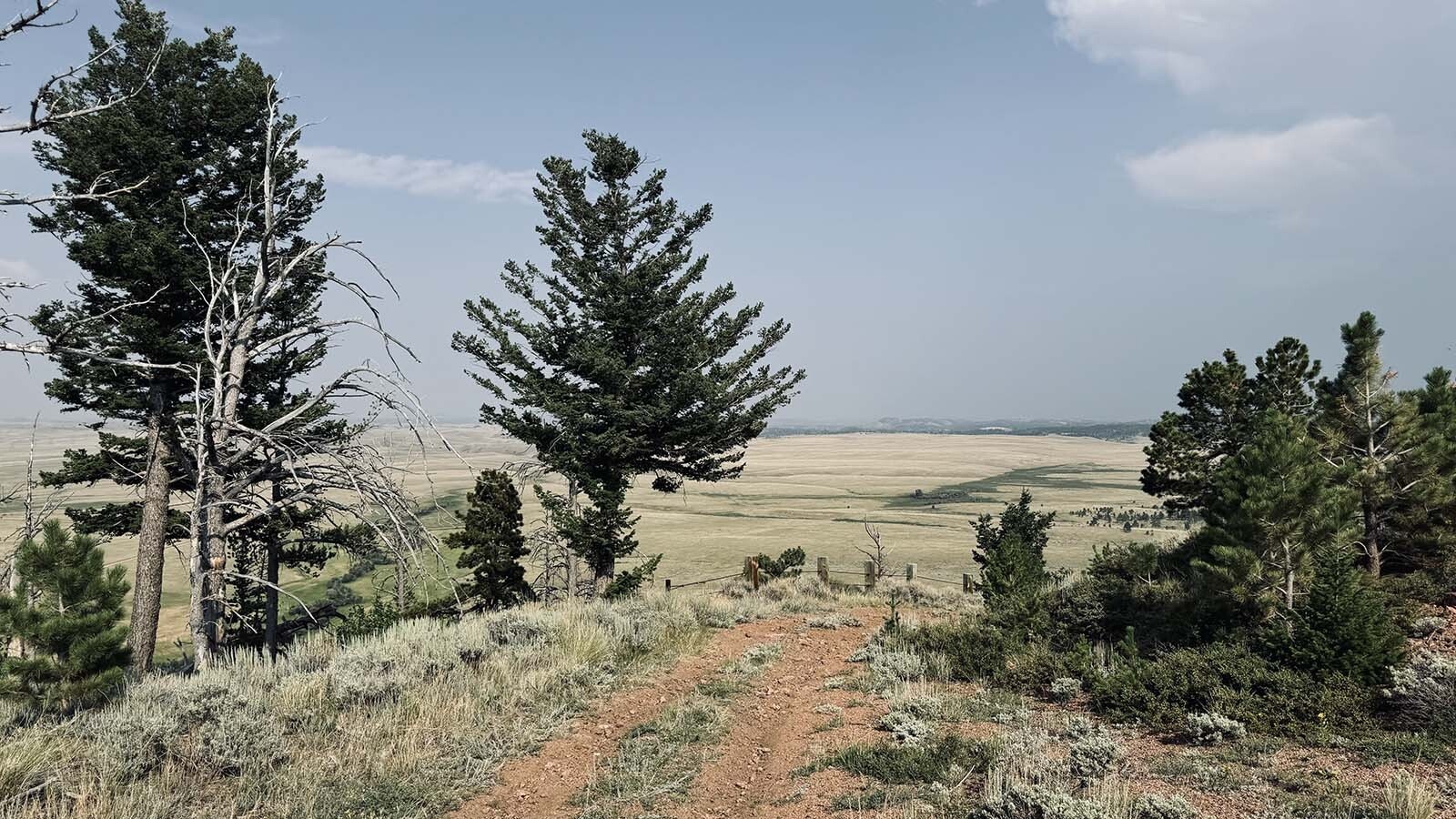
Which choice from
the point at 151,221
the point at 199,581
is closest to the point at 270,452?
the point at 199,581

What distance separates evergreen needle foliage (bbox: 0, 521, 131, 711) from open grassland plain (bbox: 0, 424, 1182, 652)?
0.92 meters

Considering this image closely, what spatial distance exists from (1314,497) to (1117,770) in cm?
578

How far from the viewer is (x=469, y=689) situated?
26.2 ft

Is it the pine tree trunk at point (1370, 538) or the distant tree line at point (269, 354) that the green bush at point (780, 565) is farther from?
the pine tree trunk at point (1370, 538)

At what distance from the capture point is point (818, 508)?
7975 cm

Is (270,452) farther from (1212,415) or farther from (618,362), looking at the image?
(1212,415)

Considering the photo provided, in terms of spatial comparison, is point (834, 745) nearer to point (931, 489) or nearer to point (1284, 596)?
point (1284, 596)

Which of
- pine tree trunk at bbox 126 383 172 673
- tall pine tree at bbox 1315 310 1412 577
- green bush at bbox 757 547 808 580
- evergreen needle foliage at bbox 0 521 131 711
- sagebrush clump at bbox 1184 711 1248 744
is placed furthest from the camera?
green bush at bbox 757 547 808 580

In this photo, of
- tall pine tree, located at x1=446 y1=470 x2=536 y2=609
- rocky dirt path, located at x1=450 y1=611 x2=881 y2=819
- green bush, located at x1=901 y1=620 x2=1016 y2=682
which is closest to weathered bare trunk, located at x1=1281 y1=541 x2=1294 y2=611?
green bush, located at x1=901 y1=620 x2=1016 y2=682

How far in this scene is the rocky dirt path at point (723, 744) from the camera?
5.90 meters

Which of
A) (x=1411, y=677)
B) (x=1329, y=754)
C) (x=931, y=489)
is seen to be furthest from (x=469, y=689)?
(x=931, y=489)

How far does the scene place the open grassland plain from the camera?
41.2 m

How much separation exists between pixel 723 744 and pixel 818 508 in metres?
73.6

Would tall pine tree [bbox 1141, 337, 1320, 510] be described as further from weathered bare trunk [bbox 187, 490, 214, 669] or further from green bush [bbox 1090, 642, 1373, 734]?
weathered bare trunk [bbox 187, 490, 214, 669]
